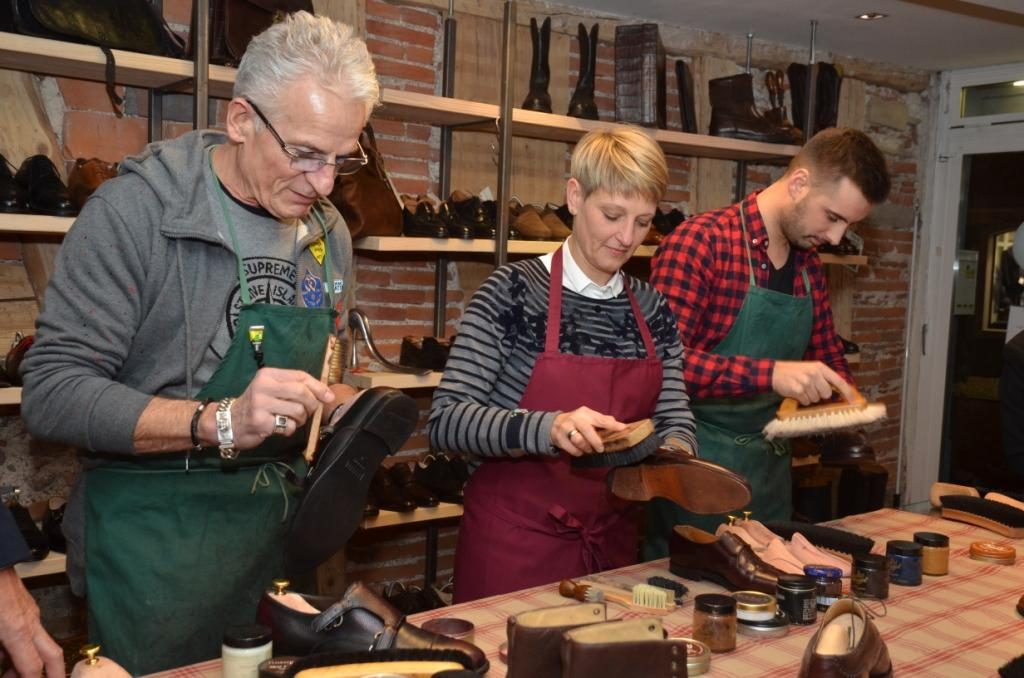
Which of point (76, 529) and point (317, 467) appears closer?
point (317, 467)

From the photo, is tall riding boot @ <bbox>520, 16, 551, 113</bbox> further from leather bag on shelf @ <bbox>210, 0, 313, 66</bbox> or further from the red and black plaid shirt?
the red and black plaid shirt

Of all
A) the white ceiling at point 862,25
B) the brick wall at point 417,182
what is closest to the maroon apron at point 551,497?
the brick wall at point 417,182

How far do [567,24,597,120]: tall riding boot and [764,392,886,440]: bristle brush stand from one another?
7.08 feet

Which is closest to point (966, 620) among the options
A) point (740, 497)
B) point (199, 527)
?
point (740, 497)

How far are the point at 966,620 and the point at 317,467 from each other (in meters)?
1.36

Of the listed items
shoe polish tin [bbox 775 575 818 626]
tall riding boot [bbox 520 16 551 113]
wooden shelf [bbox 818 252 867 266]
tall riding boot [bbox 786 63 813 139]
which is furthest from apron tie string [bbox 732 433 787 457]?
tall riding boot [bbox 786 63 813 139]

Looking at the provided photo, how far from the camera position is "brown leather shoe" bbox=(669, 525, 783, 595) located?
2.16 m

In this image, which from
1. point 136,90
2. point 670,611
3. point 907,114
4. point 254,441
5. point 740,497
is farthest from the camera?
point 907,114

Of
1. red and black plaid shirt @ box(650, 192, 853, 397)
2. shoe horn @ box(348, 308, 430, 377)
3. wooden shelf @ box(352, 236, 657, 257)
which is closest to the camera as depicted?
red and black plaid shirt @ box(650, 192, 853, 397)

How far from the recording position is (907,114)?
6.70m

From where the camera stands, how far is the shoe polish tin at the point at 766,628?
6.30ft

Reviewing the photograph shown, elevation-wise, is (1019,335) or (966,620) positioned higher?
(1019,335)

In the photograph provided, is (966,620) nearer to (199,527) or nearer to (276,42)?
(199,527)

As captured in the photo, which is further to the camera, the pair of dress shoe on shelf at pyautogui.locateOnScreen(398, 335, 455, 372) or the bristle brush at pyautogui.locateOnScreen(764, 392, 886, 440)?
the pair of dress shoe on shelf at pyautogui.locateOnScreen(398, 335, 455, 372)
